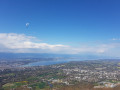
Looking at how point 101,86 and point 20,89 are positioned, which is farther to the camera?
point 101,86

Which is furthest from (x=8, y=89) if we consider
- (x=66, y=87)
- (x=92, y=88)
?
(x=92, y=88)

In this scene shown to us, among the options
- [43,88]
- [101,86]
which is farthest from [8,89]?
[101,86]

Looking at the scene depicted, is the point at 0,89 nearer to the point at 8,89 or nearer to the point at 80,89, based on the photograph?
the point at 8,89

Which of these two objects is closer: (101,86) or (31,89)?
(31,89)

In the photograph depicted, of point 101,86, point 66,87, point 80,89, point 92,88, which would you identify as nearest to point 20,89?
point 66,87

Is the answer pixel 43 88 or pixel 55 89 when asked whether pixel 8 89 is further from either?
pixel 55 89

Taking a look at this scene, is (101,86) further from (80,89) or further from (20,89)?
(20,89)

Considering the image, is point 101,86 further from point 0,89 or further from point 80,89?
point 0,89
